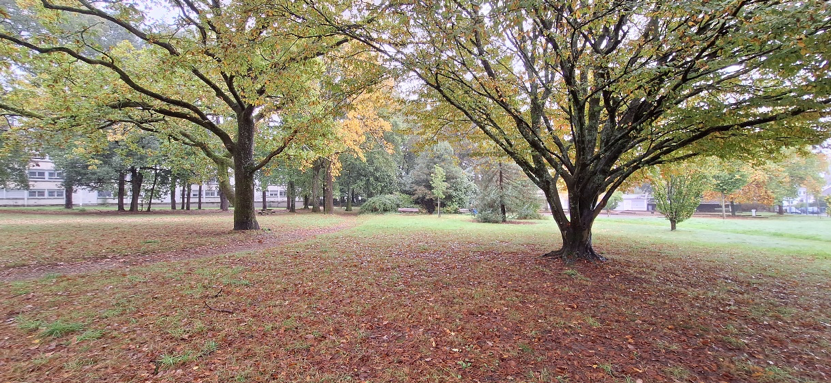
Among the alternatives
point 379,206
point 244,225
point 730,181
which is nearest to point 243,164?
Answer: point 244,225

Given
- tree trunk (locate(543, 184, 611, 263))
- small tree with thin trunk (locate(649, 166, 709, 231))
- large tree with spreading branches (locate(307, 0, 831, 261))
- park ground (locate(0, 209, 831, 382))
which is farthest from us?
small tree with thin trunk (locate(649, 166, 709, 231))

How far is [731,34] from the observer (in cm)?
394

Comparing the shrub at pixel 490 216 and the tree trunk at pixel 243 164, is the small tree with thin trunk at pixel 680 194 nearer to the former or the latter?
the shrub at pixel 490 216

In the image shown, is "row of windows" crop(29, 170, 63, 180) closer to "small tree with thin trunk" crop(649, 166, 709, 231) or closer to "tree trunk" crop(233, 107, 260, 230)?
"tree trunk" crop(233, 107, 260, 230)

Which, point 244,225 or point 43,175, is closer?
point 244,225

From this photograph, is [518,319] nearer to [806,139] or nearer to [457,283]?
[457,283]

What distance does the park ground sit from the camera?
10.1 feet

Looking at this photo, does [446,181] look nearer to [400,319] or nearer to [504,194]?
[504,194]

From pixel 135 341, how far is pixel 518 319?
178 inches

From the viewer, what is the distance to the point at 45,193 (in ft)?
139

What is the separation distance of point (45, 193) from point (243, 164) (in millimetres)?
52542

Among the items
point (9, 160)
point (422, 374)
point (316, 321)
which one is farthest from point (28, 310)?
point (9, 160)

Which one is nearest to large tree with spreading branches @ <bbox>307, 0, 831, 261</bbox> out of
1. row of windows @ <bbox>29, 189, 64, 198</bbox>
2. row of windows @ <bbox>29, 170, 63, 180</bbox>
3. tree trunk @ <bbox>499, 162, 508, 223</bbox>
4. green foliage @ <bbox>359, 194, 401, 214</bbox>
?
tree trunk @ <bbox>499, 162, 508, 223</bbox>

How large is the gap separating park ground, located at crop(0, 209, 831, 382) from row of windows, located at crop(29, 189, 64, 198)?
51.8 meters
